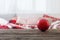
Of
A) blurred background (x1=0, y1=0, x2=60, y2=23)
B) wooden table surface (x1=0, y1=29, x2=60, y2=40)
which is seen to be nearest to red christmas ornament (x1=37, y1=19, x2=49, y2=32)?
wooden table surface (x1=0, y1=29, x2=60, y2=40)

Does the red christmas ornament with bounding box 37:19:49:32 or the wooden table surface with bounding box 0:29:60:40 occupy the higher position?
the red christmas ornament with bounding box 37:19:49:32

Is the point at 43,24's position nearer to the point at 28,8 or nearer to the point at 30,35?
the point at 30,35

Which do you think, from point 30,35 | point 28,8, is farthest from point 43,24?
point 28,8

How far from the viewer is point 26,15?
12.7ft

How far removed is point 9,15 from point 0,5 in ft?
1.20

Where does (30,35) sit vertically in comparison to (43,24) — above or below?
below

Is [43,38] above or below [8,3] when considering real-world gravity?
below

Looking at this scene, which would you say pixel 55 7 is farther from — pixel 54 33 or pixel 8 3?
pixel 54 33

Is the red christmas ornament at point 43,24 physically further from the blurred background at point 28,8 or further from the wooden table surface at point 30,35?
the blurred background at point 28,8

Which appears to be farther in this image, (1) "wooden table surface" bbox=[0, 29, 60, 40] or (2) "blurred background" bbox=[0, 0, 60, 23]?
(2) "blurred background" bbox=[0, 0, 60, 23]

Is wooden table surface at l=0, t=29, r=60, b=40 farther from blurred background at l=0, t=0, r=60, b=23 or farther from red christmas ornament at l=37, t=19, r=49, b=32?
blurred background at l=0, t=0, r=60, b=23

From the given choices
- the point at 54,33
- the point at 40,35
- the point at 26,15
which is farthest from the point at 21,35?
the point at 26,15

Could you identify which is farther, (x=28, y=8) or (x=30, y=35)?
(x=28, y=8)

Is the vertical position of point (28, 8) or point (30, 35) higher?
point (28, 8)
